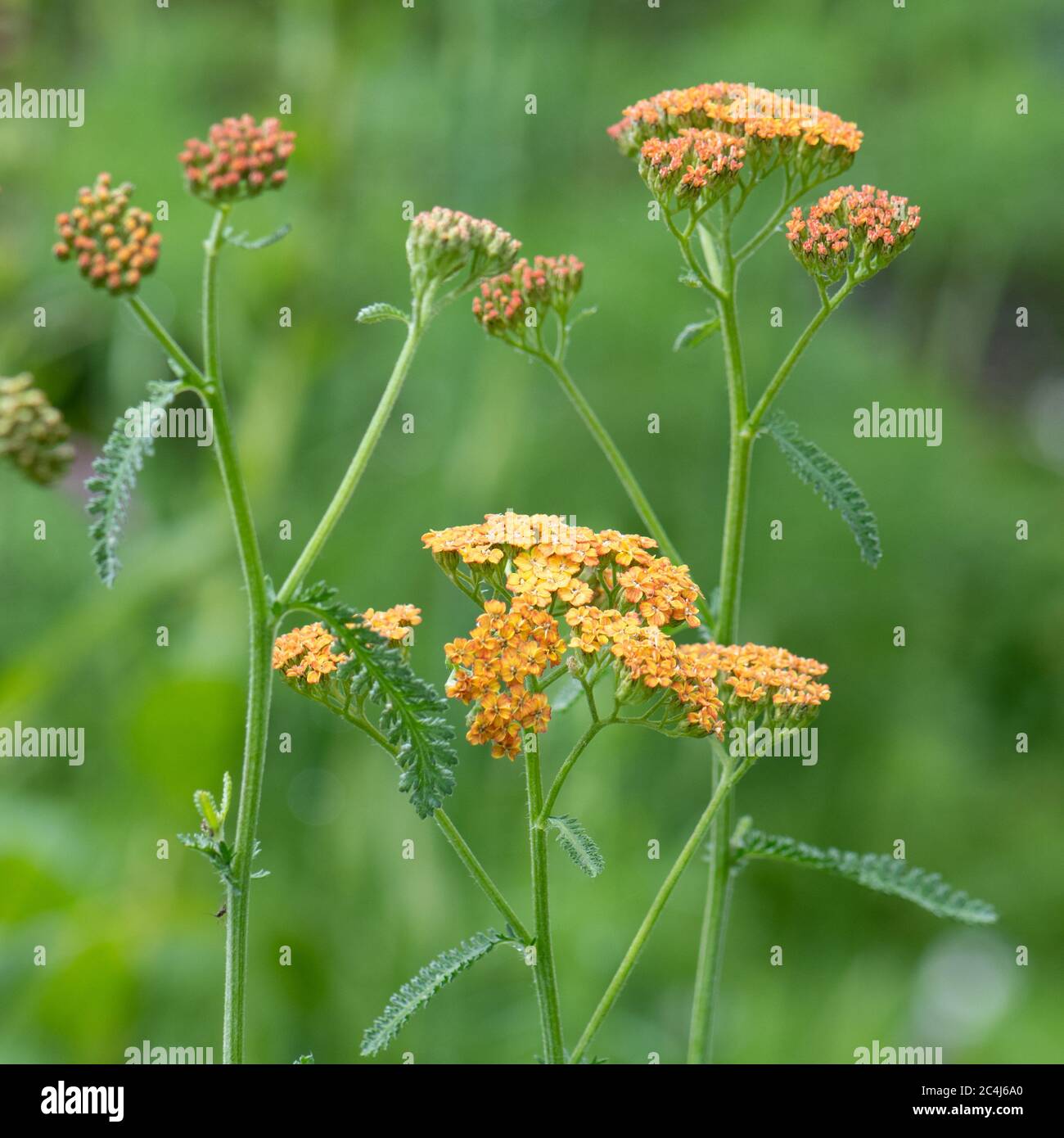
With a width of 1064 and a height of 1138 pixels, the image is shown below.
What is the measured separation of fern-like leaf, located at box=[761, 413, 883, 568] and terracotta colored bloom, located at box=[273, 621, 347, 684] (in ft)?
1.26

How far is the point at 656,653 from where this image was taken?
0.96 metres

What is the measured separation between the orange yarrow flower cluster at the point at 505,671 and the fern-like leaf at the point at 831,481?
266 mm

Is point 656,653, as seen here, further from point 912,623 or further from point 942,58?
point 942,58

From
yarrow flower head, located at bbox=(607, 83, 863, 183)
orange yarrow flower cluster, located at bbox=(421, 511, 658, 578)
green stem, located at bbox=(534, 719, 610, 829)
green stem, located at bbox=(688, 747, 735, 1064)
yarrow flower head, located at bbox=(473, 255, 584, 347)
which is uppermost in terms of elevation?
yarrow flower head, located at bbox=(607, 83, 863, 183)

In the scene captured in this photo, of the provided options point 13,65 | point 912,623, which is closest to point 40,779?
point 13,65

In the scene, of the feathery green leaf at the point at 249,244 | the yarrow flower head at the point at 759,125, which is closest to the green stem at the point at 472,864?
the feathery green leaf at the point at 249,244

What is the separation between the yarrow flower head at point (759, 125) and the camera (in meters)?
1.16

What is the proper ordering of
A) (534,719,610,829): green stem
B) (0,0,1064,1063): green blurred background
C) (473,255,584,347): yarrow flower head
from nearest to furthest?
(534,719,610,829): green stem, (473,255,584,347): yarrow flower head, (0,0,1064,1063): green blurred background

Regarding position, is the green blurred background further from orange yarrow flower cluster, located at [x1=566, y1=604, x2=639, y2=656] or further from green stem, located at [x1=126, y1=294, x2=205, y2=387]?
green stem, located at [x1=126, y1=294, x2=205, y2=387]

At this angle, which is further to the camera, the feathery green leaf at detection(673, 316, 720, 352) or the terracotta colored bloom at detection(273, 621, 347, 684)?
the feathery green leaf at detection(673, 316, 720, 352)

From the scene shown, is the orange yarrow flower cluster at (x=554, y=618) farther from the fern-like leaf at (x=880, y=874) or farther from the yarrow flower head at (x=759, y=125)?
the yarrow flower head at (x=759, y=125)

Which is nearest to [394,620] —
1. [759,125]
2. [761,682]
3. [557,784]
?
[557,784]

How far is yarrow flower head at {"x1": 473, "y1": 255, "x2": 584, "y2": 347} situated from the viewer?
124 cm

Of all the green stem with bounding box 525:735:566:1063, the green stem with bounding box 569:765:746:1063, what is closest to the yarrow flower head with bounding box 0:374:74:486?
the green stem with bounding box 525:735:566:1063
